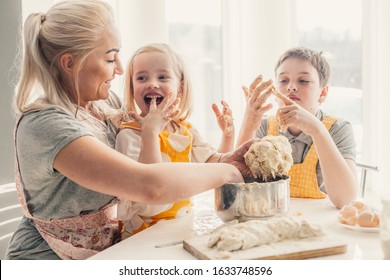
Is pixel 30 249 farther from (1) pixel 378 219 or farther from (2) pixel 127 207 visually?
(1) pixel 378 219

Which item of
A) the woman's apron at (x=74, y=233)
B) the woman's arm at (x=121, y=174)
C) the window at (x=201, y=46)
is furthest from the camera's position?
the window at (x=201, y=46)

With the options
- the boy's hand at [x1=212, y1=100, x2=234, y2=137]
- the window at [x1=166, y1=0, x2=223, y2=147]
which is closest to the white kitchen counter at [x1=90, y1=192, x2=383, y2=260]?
the boy's hand at [x1=212, y1=100, x2=234, y2=137]

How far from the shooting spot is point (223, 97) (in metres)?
2.49

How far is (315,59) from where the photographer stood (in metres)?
1.46

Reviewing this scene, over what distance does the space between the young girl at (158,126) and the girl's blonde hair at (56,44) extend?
15 cm

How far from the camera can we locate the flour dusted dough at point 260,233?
812 millimetres

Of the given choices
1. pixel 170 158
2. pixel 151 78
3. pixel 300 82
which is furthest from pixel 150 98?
pixel 300 82

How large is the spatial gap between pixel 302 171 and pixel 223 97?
1.13 metres

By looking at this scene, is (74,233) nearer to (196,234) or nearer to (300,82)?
(196,234)

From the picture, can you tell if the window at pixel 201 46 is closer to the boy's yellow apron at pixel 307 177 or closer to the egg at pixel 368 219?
the boy's yellow apron at pixel 307 177

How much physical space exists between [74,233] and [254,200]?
40cm

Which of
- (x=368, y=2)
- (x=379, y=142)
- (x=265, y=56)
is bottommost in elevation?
(x=379, y=142)

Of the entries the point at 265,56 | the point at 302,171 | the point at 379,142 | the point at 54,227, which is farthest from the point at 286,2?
the point at 54,227

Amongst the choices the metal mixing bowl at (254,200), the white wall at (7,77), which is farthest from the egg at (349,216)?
the white wall at (7,77)
